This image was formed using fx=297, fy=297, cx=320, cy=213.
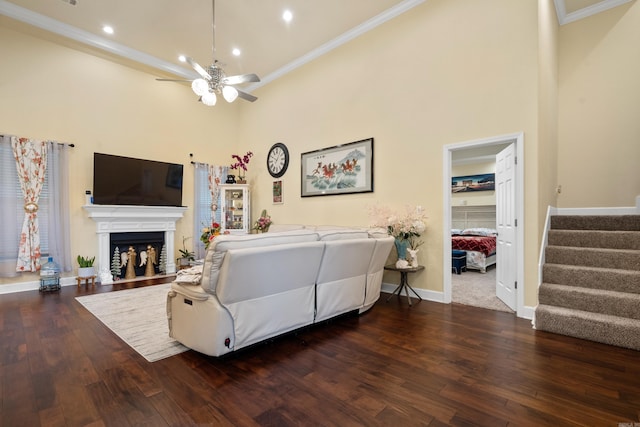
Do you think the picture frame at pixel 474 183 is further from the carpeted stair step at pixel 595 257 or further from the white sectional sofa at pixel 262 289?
the white sectional sofa at pixel 262 289

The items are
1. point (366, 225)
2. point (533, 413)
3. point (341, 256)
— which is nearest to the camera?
point (533, 413)

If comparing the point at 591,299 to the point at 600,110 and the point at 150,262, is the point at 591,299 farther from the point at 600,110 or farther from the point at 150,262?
the point at 150,262

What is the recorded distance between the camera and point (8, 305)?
376 cm

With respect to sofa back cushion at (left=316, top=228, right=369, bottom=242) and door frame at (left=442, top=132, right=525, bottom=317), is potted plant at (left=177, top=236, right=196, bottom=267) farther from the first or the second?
door frame at (left=442, top=132, right=525, bottom=317)

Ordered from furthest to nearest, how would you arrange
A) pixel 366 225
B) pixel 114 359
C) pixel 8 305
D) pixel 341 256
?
1. pixel 366 225
2. pixel 8 305
3. pixel 341 256
4. pixel 114 359

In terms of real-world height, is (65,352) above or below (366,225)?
below

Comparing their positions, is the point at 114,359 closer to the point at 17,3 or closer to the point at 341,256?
the point at 341,256

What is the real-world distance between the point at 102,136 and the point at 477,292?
22.4 ft

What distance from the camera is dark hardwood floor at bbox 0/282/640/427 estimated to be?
5.46ft

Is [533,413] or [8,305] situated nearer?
[533,413]

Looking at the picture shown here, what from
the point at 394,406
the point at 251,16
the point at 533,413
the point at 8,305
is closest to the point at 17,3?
the point at 251,16

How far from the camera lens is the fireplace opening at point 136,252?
5398 millimetres

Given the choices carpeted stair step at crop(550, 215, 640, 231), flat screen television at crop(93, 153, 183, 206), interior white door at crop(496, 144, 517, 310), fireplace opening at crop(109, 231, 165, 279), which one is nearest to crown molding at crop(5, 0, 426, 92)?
flat screen television at crop(93, 153, 183, 206)

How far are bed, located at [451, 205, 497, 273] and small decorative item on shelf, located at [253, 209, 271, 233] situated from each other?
3960 mm
